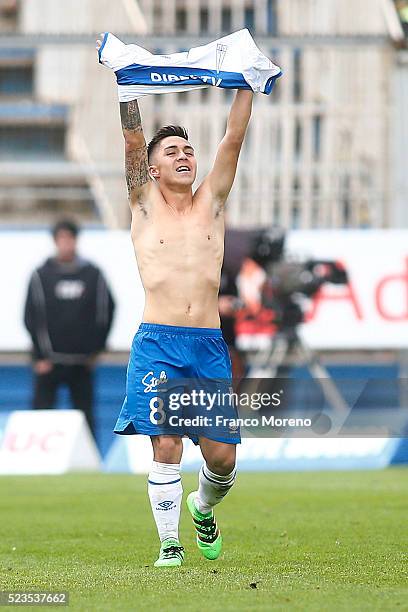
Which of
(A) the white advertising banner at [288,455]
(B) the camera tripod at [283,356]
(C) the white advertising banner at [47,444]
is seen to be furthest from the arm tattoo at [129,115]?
(B) the camera tripod at [283,356]

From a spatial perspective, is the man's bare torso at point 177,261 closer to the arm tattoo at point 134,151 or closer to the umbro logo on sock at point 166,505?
the arm tattoo at point 134,151

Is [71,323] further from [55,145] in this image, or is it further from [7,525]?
[55,145]

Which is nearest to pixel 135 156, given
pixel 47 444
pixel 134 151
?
pixel 134 151

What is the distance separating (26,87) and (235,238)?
82.1 ft

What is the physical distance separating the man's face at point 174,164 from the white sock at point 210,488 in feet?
5.03

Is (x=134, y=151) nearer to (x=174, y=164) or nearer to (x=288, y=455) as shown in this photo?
(x=174, y=164)

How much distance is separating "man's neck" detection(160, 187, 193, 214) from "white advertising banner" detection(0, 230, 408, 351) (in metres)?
10.1

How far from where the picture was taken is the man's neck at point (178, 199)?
771cm

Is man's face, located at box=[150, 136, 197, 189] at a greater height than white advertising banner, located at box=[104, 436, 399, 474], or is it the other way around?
man's face, located at box=[150, 136, 197, 189]

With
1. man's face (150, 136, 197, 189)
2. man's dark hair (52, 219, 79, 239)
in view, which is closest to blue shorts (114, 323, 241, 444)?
man's face (150, 136, 197, 189)

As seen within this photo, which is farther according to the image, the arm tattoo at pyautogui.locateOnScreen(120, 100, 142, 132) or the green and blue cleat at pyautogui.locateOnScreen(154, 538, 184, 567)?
the arm tattoo at pyautogui.locateOnScreen(120, 100, 142, 132)

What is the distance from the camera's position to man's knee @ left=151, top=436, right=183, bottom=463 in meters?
7.32

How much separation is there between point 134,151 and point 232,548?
2455 millimetres

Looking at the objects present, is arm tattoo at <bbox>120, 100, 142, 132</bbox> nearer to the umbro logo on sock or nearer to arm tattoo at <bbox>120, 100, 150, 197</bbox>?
arm tattoo at <bbox>120, 100, 150, 197</bbox>
